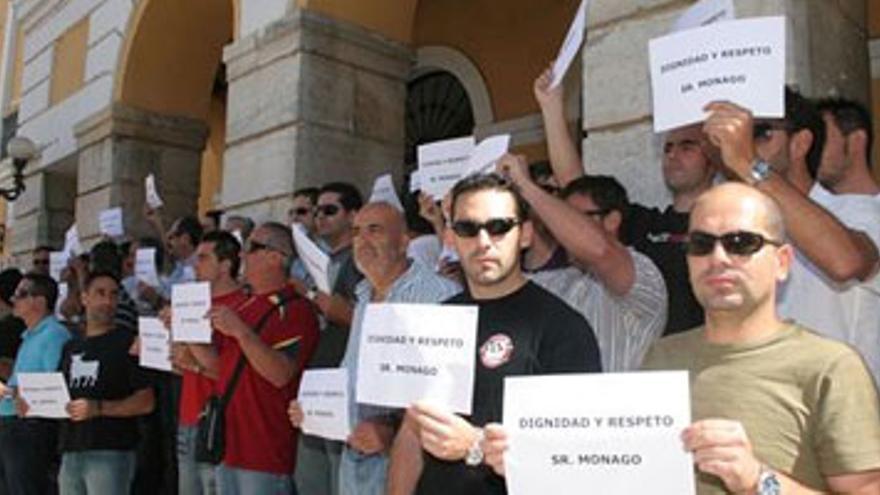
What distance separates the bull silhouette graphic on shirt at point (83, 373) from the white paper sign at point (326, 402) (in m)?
2.21

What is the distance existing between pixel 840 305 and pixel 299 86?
16.1 feet

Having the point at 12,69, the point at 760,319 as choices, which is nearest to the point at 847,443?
the point at 760,319

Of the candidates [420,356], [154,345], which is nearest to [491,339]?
[420,356]

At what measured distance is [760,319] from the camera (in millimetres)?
2547

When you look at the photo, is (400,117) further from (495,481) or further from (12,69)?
(12,69)

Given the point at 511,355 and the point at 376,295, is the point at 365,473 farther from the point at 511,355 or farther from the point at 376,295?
the point at 511,355

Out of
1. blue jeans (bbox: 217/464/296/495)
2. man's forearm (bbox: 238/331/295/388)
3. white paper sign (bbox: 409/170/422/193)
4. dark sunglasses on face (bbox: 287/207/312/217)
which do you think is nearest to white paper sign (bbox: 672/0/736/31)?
white paper sign (bbox: 409/170/422/193)

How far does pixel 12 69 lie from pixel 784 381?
15.7 meters

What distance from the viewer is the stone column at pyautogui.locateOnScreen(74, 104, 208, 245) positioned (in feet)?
34.6

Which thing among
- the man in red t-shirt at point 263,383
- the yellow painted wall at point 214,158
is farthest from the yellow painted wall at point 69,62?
the man in red t-shirt at point 263,383

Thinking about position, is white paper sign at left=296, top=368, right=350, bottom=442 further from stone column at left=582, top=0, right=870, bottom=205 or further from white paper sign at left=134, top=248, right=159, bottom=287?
white paper sign at left=134, top=248, right=159, bottom=287

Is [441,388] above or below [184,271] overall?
below

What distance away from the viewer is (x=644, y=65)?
5051 millimetres

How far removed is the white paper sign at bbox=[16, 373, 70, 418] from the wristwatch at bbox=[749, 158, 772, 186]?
13.8 feet
